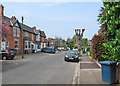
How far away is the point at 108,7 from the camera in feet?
15.0

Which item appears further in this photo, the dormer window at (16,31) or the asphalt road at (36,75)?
the dormer window at (16,31)

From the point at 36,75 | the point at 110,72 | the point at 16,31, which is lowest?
the point at 36,75

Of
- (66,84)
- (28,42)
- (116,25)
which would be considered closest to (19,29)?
→ (28,42)

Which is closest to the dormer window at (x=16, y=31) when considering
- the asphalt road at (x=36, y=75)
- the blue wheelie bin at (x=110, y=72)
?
the asphalt road at (x=36, y=75)

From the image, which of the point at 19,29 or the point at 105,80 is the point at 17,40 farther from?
the point at 105,80

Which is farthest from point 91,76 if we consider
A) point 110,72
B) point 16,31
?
point 16,31

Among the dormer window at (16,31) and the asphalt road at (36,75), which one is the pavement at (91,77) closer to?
the asphalt road at (36,75)

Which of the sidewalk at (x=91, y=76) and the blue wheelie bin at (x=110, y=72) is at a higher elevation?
the blue wheelie bin at (x=110, y=72)

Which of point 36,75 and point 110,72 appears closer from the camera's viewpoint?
point 110,72

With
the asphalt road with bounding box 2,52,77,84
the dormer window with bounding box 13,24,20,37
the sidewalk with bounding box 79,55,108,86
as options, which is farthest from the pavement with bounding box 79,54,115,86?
the dormer window with bounding box 13,24,20,37

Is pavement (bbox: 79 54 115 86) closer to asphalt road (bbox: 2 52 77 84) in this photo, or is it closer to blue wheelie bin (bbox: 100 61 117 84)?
blue wheelie bin (bbox: 100 61 117 84)

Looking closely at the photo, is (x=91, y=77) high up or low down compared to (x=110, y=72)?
down

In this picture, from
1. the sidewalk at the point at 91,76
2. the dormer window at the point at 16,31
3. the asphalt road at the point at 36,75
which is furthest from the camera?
the dormer window at the point at 16,31

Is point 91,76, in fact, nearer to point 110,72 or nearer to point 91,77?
point 91,77
